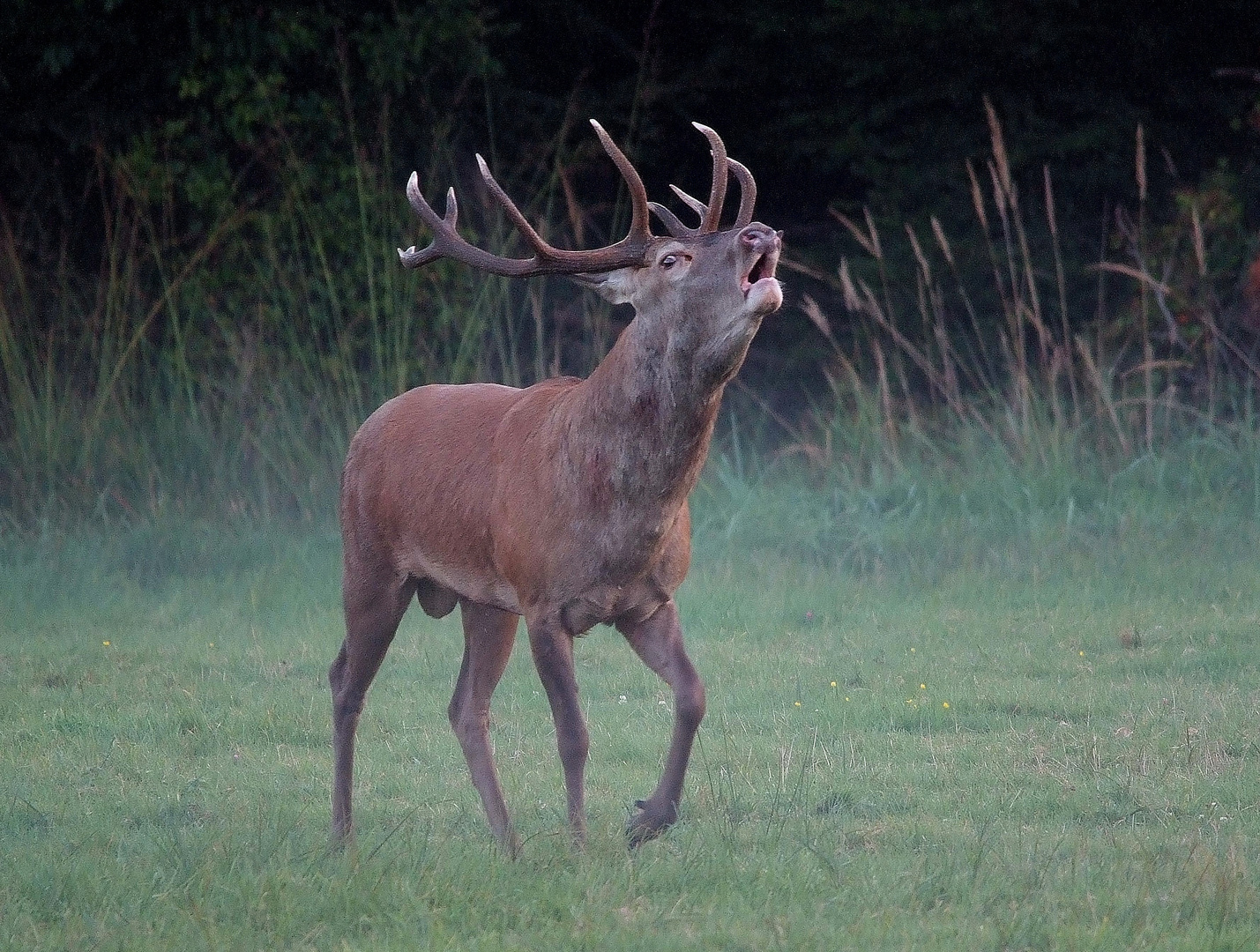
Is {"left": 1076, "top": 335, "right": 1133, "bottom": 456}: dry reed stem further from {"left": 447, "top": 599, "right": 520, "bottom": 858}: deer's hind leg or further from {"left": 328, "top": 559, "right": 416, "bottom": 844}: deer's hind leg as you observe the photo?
{"left": 328, "top": 559, "right": 416, "bottom": 844}: deer's hind leg

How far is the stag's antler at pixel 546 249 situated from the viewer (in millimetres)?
4992

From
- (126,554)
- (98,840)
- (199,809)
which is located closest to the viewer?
(98,840)

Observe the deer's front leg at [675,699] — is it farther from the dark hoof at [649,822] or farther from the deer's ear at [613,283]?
the deer's ear at [613,283]

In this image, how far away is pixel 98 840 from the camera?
16.2ft

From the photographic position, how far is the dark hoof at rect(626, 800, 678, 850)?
483 cm

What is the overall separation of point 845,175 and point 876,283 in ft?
5.01

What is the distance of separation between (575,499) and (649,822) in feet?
3.05

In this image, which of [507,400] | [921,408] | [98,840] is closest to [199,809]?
[98,840]

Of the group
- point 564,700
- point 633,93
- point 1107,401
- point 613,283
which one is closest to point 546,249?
point 613,283

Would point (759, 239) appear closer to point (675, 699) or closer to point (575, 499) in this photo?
point (575, 499)

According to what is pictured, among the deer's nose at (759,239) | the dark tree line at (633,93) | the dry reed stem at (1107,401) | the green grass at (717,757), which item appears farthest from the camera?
the dark tree line at (633,93)

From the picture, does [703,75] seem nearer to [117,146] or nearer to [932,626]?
[117,146]

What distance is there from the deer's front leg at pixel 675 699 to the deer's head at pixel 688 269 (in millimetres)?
850

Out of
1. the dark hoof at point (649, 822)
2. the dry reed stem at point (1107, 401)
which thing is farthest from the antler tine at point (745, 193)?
the dry reed stem at point (1107, 401)
